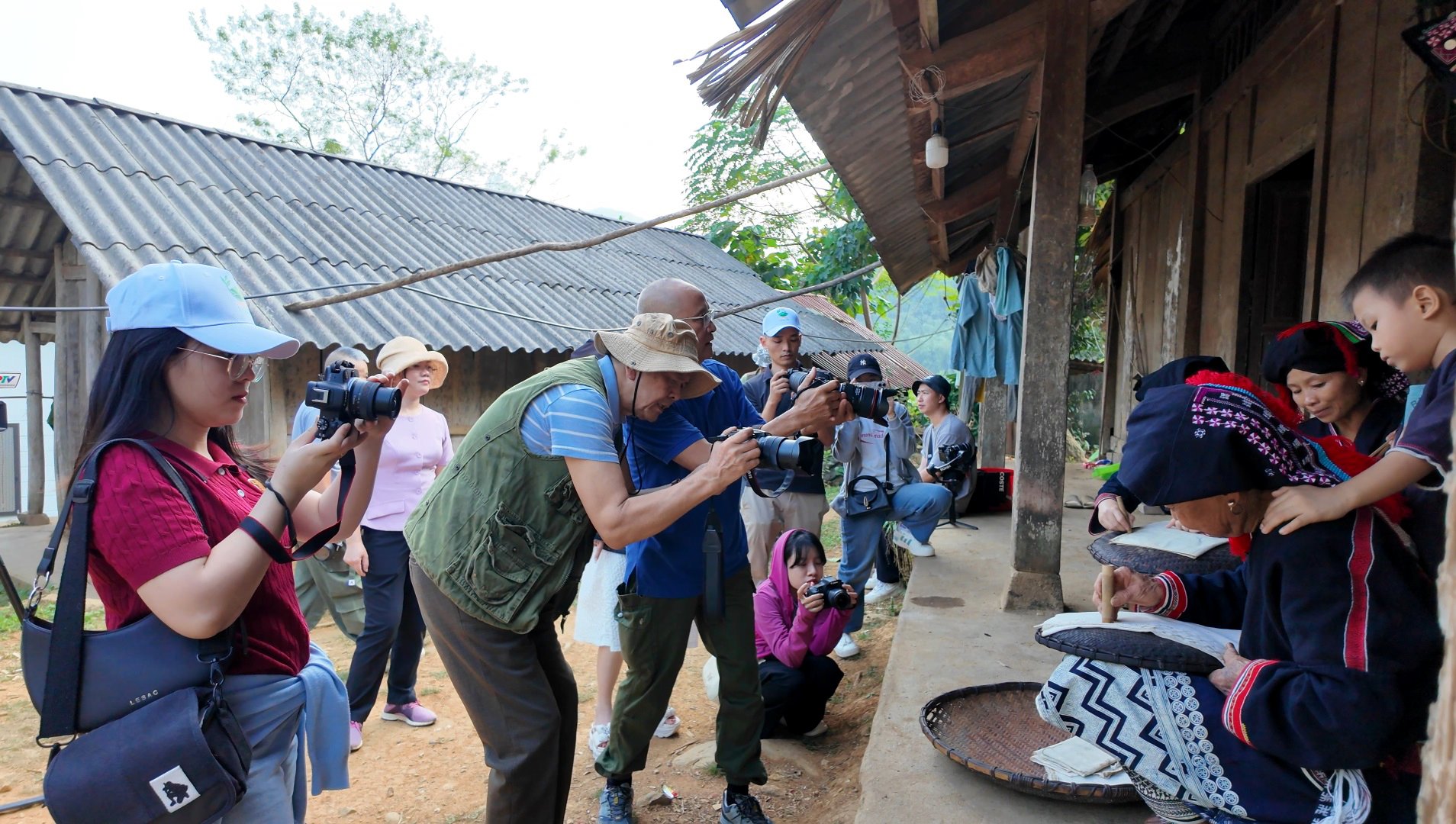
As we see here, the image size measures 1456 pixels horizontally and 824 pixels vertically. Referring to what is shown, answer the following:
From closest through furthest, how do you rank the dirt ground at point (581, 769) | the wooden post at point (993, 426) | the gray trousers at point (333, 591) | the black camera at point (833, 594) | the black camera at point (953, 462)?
the dirt ground at point (581, 769) → the black camera at point (833, 594) → the gray trousers at point (333, 591) → the black camera at point (953, 462) → the wooden post at point (993, 426)

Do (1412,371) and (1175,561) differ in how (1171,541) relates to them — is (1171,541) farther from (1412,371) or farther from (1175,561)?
(1412,371)

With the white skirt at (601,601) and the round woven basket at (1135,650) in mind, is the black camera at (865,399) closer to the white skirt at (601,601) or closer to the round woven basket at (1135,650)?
the white skirt at (601,601)

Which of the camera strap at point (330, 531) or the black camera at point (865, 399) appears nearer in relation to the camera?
the camera strap at point (330, 531)

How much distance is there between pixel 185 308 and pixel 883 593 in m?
5.05

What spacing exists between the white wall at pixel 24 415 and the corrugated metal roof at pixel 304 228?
3.01m

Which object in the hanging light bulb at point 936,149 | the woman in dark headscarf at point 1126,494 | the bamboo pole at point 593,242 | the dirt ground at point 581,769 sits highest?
the hanging light bulb at point 936,149

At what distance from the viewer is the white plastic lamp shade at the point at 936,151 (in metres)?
A: 4.71

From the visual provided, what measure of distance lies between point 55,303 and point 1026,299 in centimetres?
809

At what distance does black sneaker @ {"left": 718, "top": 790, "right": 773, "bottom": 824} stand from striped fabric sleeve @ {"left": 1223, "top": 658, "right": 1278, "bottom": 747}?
1.75 m

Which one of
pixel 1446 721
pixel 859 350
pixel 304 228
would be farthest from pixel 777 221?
pixel 1446 721

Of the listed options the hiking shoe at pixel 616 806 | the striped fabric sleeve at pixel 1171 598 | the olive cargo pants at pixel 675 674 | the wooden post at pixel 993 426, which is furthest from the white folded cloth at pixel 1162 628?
the wooden post at pixel 993 426

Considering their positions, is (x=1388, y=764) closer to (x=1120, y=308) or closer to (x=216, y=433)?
(x=216, y=433)

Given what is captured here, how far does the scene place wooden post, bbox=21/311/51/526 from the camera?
369 inches

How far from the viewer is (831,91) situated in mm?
3961
